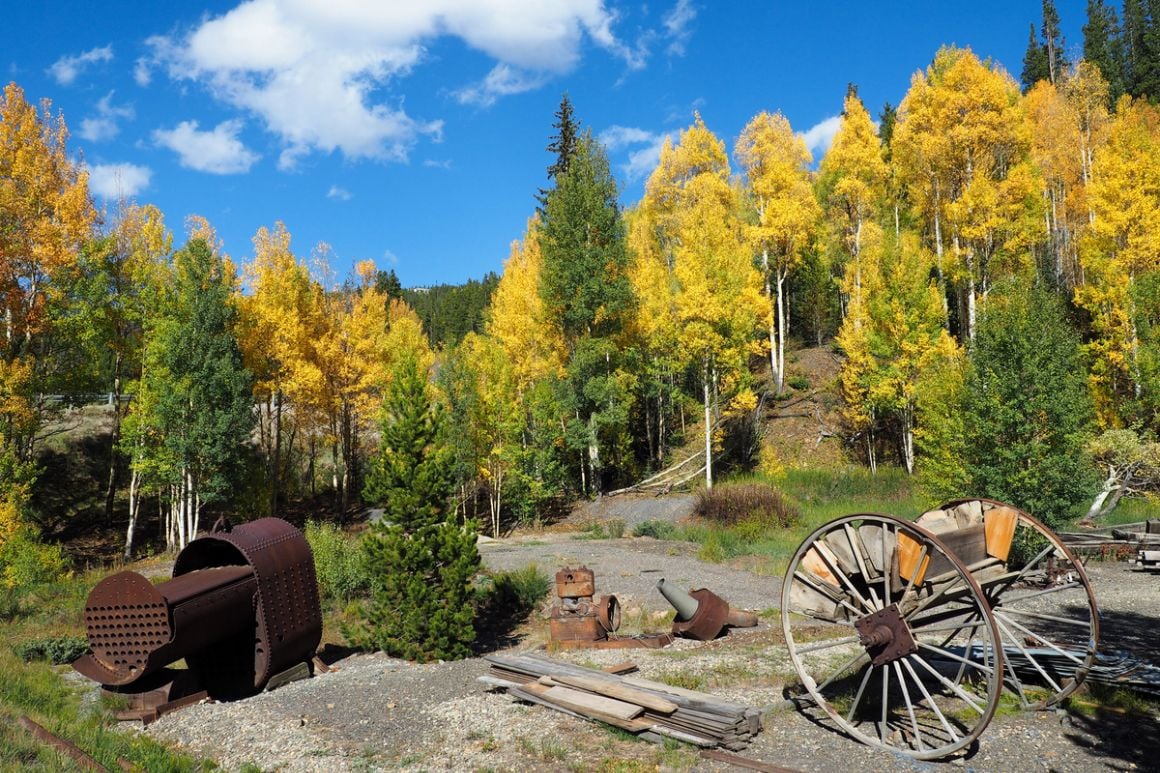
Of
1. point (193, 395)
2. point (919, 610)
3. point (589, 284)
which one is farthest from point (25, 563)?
point (919, 610)

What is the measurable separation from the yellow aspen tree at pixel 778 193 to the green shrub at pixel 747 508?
1016 centimetres

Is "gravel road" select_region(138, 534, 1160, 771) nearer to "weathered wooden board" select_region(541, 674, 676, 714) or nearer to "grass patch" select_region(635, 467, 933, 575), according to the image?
"weathered wooden board" select_region(541, 674, 676, 714)

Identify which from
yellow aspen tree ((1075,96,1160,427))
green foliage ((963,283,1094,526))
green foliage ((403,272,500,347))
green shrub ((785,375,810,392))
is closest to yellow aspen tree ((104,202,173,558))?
green foliage ((963,283,1094,526))

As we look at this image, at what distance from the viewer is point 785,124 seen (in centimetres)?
3481

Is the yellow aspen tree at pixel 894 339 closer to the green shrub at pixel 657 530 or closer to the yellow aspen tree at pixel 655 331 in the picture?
the yellow aspen tree at pixel 655 331

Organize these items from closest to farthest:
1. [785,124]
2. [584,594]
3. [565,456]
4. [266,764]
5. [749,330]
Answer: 1. [266,764]
2. [584,594]
3. [749,330]
4. [565,456]
5. [785,124]

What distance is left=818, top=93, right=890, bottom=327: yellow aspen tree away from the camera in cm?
3113

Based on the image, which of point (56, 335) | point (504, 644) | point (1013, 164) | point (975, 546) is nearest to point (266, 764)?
point (504, 644)

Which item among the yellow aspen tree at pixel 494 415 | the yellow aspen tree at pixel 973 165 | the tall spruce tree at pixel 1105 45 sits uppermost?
the tall spruce tree at pixel 1105 45

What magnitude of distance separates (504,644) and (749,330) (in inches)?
772

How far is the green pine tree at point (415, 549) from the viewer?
10.5m

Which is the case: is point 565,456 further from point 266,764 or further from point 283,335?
point 266,764

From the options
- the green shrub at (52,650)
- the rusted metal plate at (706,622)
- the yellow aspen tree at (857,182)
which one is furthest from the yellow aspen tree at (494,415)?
the rusted metal plate at (706,622)

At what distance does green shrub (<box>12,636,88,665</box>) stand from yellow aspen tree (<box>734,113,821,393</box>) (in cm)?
2707
